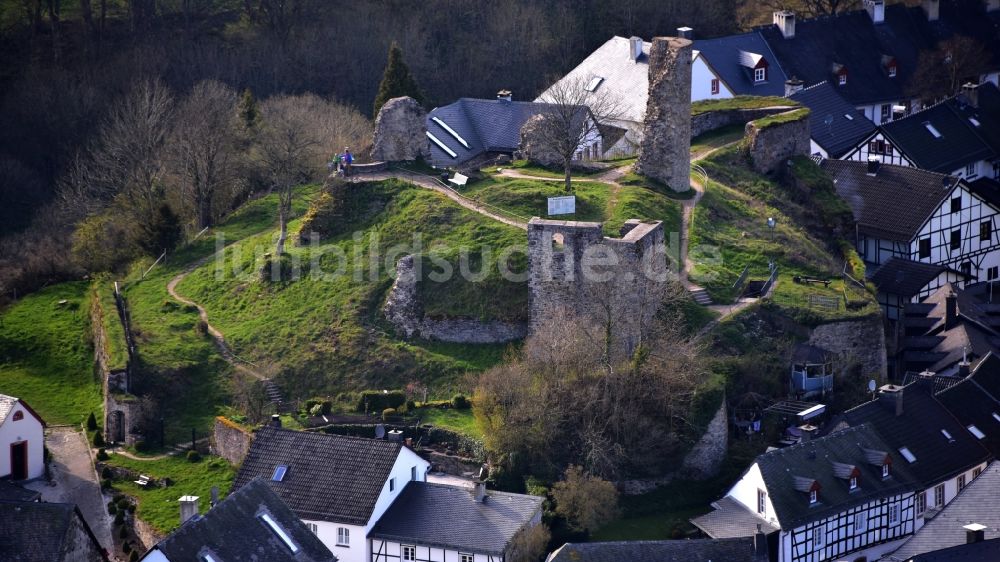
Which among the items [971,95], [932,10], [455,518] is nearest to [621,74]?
[971,95]

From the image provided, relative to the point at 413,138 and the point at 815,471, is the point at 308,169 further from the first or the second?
the point at 815,471

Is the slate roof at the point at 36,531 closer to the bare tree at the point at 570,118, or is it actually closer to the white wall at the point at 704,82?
the bare tree at the point at 570,118

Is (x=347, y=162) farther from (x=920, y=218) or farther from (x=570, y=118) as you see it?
(x=920, y=218)

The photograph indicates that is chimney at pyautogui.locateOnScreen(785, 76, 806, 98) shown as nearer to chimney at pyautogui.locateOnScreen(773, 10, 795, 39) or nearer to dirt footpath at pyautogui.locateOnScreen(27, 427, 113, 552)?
chimney at pyautogui.locateOnScreen(773, 10, 795, 39)

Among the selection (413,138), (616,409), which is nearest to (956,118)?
(413,138)

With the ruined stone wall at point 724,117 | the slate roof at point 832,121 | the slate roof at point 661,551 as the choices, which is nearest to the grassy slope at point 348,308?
the slate roof at point 661,551

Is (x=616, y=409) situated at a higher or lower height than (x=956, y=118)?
lower
